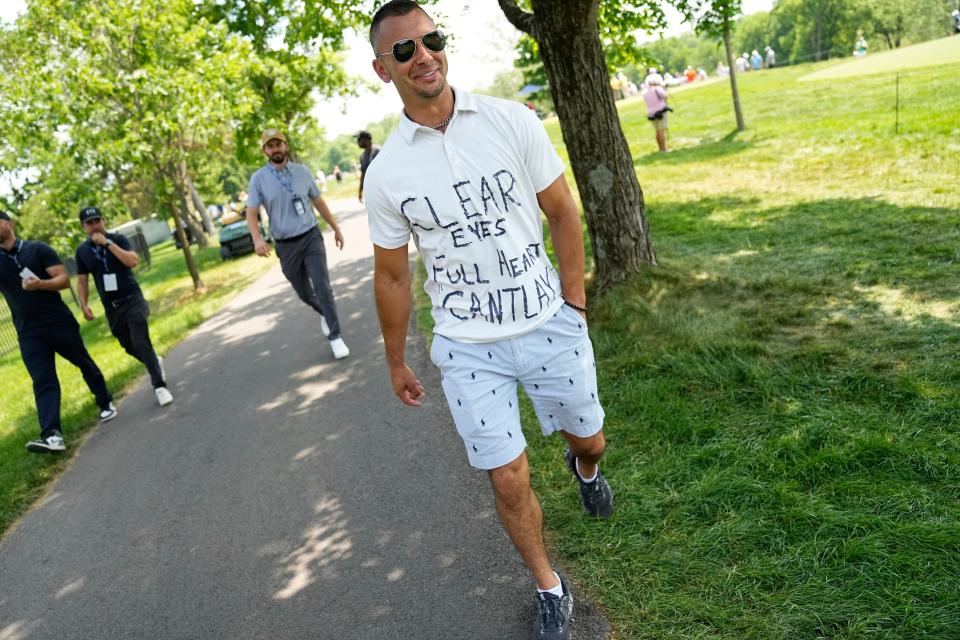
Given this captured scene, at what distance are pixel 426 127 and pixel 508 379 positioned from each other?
3.41 ft

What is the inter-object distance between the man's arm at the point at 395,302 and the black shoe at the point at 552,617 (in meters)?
0.95

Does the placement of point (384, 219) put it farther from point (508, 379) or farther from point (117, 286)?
point (117, 286)

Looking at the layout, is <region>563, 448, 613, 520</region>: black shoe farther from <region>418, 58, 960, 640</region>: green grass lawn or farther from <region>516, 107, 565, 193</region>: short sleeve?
<region>516, 107, 565, 193</region>: short sleeve

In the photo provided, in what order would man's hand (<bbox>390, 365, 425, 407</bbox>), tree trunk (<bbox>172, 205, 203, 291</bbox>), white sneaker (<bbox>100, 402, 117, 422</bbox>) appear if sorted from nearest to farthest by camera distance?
1. man's hand (<bbox>390, 365, 425, 407</bbox>)
2. white sneaker (<bbox>100, 402, 117, 422</bbox>)
3. tree trunk (<bbox>172, 205, 203, 291</bbox>)

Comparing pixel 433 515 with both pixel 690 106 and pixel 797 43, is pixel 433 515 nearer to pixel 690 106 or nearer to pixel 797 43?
pixel 690 106

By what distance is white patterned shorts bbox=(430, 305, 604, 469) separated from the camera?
2754 millimetres

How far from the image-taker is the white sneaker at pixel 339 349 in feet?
23.9

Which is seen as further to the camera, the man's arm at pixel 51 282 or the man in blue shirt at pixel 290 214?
the man in blue shirt at pixel 290 214

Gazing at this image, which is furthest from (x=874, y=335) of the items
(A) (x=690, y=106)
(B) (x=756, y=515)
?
(A) (x=690, y=106)

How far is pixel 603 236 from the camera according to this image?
622cm

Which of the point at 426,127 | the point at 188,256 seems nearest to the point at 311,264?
the point at 426,127

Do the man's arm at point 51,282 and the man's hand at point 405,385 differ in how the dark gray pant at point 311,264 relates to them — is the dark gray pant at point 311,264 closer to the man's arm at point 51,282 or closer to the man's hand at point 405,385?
the man's arm at point 51,282

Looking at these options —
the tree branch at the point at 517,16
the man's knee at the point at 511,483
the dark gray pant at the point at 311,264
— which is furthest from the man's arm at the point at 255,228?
the man's knee at the point at 511,483

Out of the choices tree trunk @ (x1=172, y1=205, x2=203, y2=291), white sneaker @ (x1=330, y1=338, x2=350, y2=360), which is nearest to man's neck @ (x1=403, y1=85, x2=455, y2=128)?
white sneaker @ (x1=330, y1=338, x2=350, y2=360)
